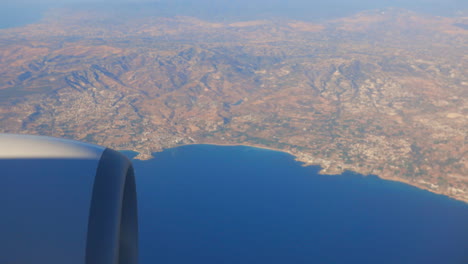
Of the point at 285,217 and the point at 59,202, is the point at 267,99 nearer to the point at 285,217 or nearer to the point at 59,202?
the point at 285,217

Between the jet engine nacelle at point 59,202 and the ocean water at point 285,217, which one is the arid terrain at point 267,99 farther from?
the jet engine nacelle at point 59,202

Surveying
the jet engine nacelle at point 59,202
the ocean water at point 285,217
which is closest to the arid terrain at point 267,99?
the ocean water at point 285,217

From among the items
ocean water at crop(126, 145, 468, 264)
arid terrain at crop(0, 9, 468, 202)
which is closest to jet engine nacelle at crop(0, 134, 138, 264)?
ocean water at crop(126, 145, 468, 264)

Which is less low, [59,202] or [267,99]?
[59,202]

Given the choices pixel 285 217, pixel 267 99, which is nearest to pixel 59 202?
pixel 285 217

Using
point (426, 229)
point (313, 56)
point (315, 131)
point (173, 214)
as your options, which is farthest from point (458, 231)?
point (313, 56)

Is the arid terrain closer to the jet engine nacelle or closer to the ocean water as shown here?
the ocean water
